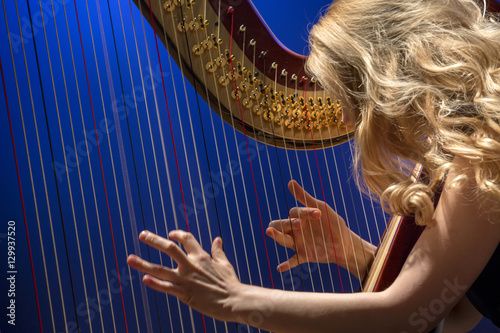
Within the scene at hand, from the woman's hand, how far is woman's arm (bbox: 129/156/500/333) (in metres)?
0.48

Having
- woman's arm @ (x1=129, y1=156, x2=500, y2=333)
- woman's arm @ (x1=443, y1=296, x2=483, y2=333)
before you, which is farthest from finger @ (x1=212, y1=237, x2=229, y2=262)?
woman's arm @ (x1=443, y1=296, x2=483, y2=333)

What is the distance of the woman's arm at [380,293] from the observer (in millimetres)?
905

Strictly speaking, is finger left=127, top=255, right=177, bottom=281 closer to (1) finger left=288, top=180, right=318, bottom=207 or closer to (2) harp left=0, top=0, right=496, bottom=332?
(2) harp left=0, top=0, right=496, bottom=332

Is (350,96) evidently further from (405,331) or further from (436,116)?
(405,331)

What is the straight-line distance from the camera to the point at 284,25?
2605 mm

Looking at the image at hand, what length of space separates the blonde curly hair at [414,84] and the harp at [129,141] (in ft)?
0.95

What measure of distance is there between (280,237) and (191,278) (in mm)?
531

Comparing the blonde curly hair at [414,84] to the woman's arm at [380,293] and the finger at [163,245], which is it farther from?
the finger at [163,245]

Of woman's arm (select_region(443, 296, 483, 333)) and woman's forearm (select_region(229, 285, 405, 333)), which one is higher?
woman's forearm (select_region(229, 285, 405, 333))

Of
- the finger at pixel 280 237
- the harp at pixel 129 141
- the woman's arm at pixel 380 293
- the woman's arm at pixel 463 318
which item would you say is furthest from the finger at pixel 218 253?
the woman's arm at pixel 463 318

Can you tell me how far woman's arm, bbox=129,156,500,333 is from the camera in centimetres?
91

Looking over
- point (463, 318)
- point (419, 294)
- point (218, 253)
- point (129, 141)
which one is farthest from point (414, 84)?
Result: point (129, 141)

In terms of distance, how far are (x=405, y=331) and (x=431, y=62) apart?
0.53m

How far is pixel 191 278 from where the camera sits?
37.4 inches
